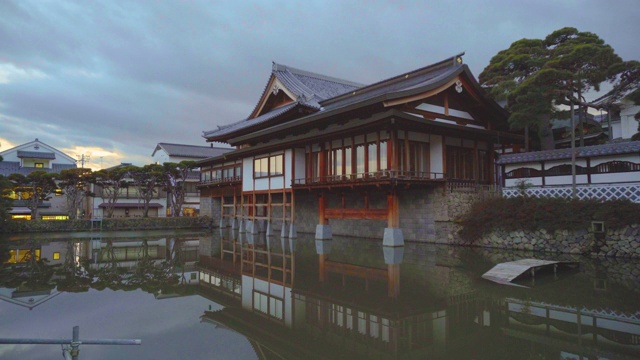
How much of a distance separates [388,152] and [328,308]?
35.1ft

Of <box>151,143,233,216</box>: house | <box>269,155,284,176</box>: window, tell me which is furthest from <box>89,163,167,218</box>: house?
<box>269,155,284,176</box>: window

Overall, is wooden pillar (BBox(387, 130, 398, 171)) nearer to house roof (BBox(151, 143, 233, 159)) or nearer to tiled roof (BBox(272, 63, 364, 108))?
tiled roof (BBox(272, 63, 364, 108))

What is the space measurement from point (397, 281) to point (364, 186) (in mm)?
8018

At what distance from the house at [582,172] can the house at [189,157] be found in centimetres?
3604

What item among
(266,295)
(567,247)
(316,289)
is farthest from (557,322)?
(567,247)

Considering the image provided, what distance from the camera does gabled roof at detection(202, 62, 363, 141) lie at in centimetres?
2541

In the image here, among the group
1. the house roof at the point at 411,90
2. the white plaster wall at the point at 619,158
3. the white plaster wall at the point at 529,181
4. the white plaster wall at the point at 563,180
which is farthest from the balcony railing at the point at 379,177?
the white plaster wall at the point at 619,158

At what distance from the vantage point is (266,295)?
10.4 metres

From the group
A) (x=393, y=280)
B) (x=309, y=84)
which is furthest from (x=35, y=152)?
(x=393, y=280)

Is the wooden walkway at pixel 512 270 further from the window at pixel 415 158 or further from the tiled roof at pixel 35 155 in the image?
the tiled roof at pixel 35 155

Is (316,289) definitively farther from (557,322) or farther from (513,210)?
(513,210)

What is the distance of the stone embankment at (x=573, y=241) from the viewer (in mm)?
13867

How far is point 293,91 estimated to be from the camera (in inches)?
1089

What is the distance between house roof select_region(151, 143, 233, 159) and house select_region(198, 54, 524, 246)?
1152 inches
